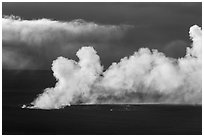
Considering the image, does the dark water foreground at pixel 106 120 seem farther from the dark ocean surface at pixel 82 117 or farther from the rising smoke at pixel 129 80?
the rising smoke at pixel 129 80

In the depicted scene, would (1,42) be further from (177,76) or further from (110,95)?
(177,76)

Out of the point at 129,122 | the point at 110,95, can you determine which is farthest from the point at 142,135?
the point at 110,95

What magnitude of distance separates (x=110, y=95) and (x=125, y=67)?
2.37 ft

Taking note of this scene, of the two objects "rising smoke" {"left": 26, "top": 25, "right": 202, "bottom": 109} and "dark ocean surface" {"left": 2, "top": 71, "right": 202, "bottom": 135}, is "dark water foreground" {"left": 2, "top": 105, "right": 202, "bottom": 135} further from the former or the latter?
"rising smoke" {"left": 26, "top": 25, "right": 202, "bottom": 109}

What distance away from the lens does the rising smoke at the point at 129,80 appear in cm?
964

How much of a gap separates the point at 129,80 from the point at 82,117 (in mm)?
1228

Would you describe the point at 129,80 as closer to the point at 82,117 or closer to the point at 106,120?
the point at 106,120

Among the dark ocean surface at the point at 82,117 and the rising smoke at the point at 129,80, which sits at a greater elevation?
the rising smoke at the point at 129,80

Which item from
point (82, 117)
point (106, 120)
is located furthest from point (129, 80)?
point (82, 117)

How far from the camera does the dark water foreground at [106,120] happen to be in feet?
31.1

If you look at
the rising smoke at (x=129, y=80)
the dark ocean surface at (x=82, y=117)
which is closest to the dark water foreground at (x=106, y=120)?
the dark ocean surface at (x=82, y=117)

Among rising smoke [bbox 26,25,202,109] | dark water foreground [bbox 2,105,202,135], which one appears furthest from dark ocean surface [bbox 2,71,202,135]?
rising smoke [bbox 26,25,202,109]

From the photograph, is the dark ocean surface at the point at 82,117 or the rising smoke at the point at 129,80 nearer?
→ the dark ocean surface at the point at 82,117

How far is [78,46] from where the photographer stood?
31.9 feet
